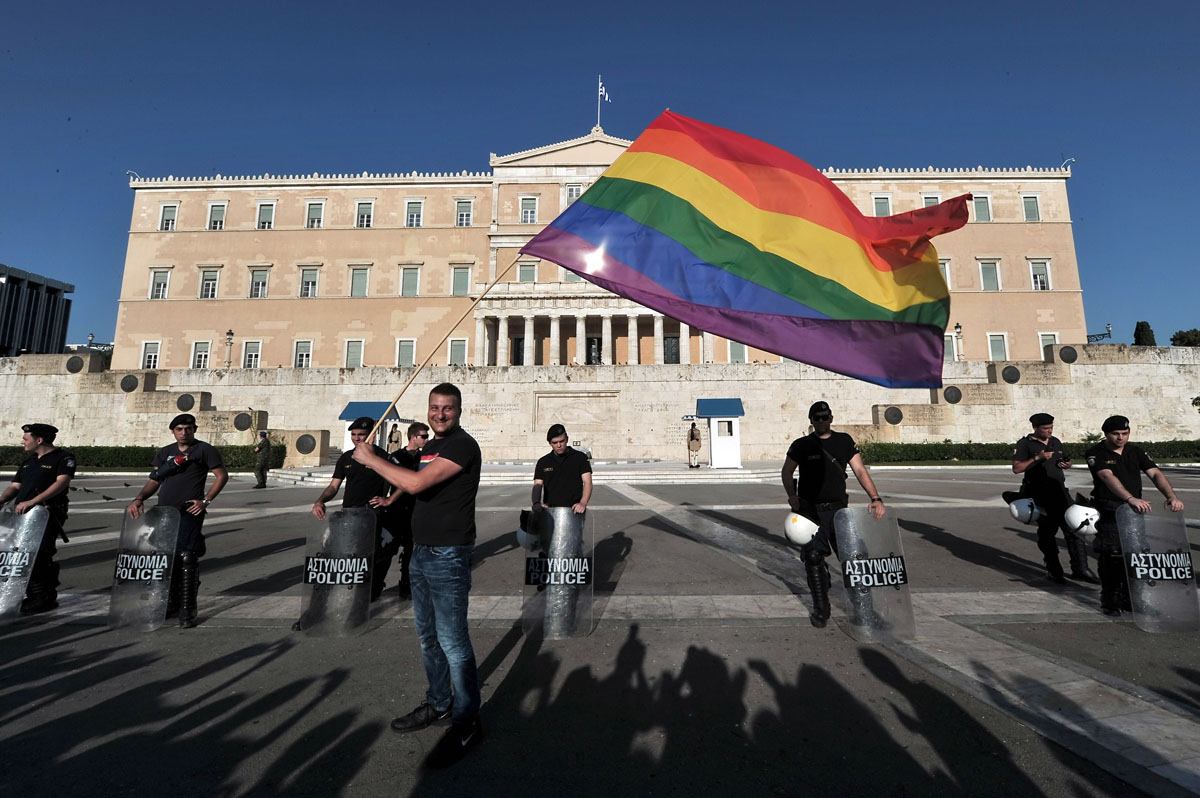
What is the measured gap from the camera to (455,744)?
8.78 feet

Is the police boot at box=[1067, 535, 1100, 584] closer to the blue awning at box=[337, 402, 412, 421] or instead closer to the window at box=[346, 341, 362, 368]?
the blue awning at box=[337, 402, 412, 421]

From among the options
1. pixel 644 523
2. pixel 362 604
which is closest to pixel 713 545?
pixel 644 523

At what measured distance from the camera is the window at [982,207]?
1747 inches

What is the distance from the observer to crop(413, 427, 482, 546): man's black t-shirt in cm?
305

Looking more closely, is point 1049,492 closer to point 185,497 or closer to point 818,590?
point 818,590

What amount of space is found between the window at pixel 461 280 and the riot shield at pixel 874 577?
4308 cm

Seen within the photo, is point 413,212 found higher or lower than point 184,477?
higher

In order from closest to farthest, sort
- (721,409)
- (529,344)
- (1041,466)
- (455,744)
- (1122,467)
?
(455,744), (1122,467), (1041,466), (721,409), (529,344)

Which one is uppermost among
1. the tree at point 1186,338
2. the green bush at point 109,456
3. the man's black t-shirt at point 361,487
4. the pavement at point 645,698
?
the tree at point 1186,338

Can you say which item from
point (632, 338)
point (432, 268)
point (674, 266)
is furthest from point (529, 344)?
point (674, 266)

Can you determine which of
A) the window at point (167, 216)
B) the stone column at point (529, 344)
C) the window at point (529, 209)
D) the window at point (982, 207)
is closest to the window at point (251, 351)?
the window at point (167, 216)

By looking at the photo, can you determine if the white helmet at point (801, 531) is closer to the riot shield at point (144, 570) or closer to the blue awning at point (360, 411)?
the riot shield at point (144, 570)

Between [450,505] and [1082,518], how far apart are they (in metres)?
6.14

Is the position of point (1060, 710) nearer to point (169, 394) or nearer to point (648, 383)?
point (648, 383)
